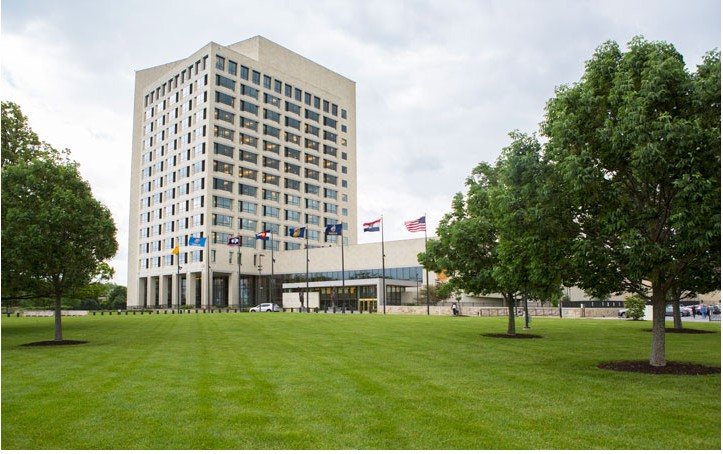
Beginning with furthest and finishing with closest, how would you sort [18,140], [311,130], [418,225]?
[311,130] < [418,225] < [18,140]

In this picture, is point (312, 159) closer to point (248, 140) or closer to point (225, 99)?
point (248, 140)

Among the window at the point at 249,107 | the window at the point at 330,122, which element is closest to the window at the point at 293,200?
the window at the point at 249,107

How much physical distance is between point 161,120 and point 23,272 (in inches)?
3778

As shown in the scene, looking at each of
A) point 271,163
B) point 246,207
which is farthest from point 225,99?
Answer: point 246,207

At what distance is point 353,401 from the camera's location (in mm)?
11242

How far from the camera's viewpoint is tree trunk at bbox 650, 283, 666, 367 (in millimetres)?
15133

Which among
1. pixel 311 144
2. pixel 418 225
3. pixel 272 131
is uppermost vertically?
pixel 272 131

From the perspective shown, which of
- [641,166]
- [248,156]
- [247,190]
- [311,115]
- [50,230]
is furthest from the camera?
[311,115]

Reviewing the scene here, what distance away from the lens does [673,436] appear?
Result: 28.4ft

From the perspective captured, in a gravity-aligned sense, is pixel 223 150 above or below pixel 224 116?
below

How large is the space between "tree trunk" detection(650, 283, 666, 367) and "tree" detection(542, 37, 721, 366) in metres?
0.03

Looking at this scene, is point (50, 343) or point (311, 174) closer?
point (50, 343)

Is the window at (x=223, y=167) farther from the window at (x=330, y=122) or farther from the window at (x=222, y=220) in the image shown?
the window at (x=330, y=122)

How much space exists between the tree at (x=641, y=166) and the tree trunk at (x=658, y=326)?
27 millimetres
